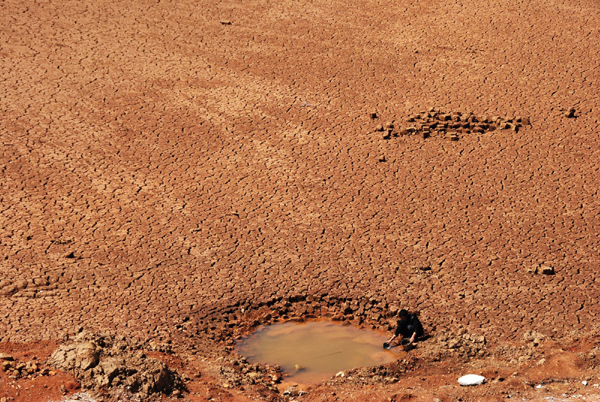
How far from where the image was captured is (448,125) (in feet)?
51.9

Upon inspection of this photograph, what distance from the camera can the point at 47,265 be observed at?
12.0 m

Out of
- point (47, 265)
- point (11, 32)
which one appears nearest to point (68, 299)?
point (47, 265)

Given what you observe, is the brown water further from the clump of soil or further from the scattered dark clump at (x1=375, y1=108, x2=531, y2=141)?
the scattered dark clump at (x1=375, y1=108, x2=531, y2=141)

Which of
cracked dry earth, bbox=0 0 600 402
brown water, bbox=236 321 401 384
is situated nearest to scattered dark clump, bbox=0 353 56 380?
cracked dry earth, bbox=0 0 600 402

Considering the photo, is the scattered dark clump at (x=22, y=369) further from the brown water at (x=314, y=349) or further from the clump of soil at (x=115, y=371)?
the brown water at (x=314, y=349)

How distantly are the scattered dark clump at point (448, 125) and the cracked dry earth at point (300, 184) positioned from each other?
208mm

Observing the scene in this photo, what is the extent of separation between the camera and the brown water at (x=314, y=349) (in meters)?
10.4

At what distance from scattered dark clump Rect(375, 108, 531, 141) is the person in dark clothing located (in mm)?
5515

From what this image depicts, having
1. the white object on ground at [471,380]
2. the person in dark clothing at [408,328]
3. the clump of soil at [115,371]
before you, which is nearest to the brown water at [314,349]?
the person in dark clothing at [408,328]

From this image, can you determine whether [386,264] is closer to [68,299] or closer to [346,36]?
[68,299]

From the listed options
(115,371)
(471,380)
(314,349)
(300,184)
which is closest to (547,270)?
(471,380)

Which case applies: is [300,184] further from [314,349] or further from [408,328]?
[408,328]

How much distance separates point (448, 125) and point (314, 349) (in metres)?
6.67

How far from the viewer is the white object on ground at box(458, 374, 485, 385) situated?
9688 millimetres
